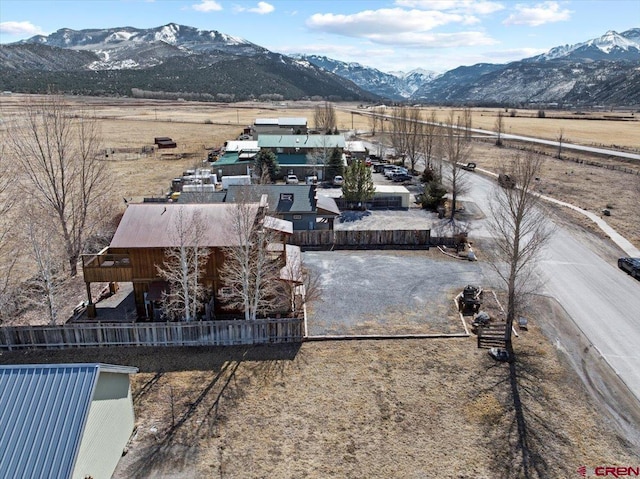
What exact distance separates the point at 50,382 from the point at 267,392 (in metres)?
9.26

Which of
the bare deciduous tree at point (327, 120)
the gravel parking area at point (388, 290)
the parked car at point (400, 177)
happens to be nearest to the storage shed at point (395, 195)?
the parked car at point (400, 177)

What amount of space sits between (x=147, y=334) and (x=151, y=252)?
4905 millimetres

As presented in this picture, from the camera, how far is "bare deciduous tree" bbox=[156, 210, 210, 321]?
24656 millimetres

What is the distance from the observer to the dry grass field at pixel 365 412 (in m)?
16.8

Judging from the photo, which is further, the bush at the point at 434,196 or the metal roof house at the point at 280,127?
the metal roof house at the point at 280,127

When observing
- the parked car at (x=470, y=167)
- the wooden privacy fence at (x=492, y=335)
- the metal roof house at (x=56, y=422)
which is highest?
the parked car at (x=470, y=167)

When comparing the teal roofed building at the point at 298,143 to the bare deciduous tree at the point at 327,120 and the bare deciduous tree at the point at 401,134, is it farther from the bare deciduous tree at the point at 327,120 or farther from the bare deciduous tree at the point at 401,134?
the bare deciduous tree at the point at 327,120

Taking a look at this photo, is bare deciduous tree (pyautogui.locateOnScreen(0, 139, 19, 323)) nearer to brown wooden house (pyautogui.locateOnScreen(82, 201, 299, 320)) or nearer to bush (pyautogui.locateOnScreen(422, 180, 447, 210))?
brown wooden house (pyautogui.locateOnScreen(82, 201, 299, 320))

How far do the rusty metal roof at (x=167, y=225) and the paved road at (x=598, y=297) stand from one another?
2137 centimetres

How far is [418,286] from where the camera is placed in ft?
105

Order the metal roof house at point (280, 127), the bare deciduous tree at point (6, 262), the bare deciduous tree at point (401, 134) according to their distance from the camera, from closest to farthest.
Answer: the bare deciduous tree at point (6, 262) → the bare deciduous tree at point (401, 134) → the metal roof house at point (280, 127)

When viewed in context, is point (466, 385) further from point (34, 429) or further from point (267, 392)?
point (34, 429)

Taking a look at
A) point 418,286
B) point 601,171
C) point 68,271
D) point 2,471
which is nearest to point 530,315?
point 418,286

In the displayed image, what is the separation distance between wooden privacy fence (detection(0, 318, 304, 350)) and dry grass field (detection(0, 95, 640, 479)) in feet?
1.92
